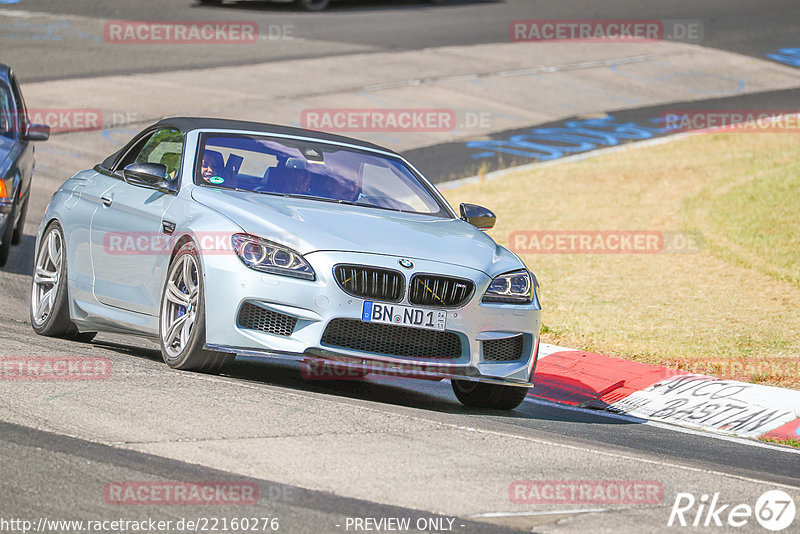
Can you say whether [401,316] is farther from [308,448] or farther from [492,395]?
[308,448]

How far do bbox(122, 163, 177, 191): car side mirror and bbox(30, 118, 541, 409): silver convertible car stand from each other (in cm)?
1

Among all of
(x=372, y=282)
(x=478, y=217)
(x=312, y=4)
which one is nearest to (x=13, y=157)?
(x=478, y=217)

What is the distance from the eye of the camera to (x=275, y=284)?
7.11m

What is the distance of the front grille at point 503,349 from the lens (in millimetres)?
7622

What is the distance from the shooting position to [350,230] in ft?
24.6

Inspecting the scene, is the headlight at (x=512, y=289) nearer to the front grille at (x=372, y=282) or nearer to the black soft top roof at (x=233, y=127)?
the front grille at (x=372, y=282)

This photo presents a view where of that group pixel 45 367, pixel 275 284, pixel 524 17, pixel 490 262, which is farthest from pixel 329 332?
pixel 524 17

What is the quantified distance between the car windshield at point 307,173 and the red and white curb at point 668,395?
1.86 meters

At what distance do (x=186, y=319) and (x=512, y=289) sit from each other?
1939 mm

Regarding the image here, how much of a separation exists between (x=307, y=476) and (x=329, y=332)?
178 centimetres

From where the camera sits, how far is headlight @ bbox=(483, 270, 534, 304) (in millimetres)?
7590

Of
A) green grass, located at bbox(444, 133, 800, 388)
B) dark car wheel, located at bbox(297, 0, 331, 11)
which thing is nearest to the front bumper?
green grass, located at bbox(444, 133, 800, 388)

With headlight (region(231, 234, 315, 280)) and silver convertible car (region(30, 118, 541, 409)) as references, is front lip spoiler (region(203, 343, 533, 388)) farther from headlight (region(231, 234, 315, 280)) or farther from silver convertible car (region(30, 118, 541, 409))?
headlight (region(231, 234, 315, 280))

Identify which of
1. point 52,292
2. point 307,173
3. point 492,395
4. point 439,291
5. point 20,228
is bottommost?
point 20,228
